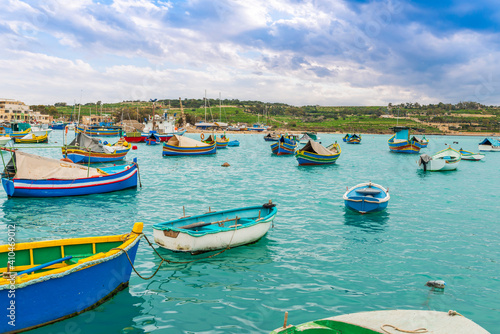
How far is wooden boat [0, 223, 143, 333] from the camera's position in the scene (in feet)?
25.4

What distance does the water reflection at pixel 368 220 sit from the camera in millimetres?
17641

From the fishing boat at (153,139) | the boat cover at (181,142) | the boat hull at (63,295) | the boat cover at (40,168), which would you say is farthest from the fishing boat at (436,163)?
the fishing boat at (153,139)

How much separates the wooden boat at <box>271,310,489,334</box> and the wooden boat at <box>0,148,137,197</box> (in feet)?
Result: 67.8

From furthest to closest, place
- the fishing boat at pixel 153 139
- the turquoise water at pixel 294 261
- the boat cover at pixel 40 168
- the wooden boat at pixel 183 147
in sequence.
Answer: the fishing boat at pixel 153 139 → the wooden boat at pixel 183 147 → the boat cover at pixel 40 168 → the turquoise water at pixel 294 261

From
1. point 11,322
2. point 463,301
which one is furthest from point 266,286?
point 11,322

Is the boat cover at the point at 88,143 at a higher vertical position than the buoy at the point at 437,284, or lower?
higher

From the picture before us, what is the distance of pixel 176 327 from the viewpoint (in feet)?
28.5

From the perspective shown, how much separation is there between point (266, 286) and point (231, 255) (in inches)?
111

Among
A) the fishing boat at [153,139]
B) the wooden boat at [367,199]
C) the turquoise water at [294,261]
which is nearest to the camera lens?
the turquoise water at [294,261]

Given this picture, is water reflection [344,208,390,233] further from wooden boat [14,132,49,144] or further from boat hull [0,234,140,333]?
wooden boat [14,132,49,144]

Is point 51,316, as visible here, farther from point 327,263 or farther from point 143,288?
point 327,263

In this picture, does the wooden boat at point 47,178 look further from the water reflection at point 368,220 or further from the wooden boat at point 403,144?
the wooden boat at point 403,144

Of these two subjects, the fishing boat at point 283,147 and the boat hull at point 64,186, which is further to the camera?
the fishing boat at point 283,147

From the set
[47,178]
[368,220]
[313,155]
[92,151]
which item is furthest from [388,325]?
[92,151]
